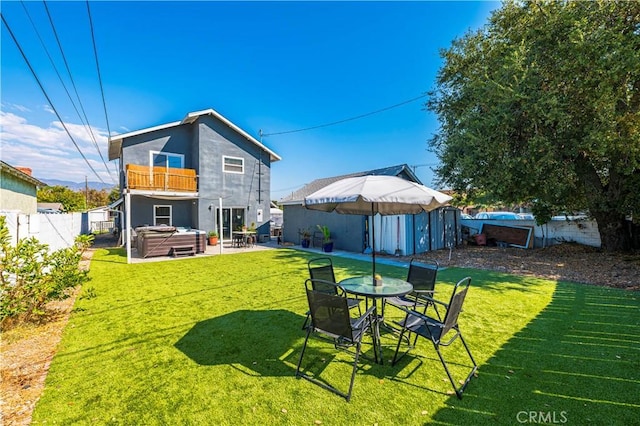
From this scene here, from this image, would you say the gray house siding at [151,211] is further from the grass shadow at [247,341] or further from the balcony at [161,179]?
the grass shadow at [247,341]

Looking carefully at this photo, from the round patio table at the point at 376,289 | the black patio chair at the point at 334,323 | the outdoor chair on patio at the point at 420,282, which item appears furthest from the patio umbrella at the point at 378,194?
the black patio chair at the point at 334,323

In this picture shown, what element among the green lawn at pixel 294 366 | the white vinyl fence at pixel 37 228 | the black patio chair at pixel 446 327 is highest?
the white vinyl fence at pixel 37 228

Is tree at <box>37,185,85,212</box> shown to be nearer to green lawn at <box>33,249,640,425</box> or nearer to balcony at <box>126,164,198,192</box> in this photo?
balcony at <box>126,164,198,192</box>

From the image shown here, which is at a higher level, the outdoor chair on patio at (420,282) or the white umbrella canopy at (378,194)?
the white umbrella canopy at (378,194)

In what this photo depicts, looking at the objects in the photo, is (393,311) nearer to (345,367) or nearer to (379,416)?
(345,367)

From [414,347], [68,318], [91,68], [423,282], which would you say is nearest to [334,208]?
[423,282]

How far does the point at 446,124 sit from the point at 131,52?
13028 mm

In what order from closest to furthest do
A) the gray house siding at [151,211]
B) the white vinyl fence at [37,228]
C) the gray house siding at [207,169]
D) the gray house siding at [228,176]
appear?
the white vinyl fence at [37,228], the gray house siding at [151,211], the gray house siding at [207,169], the gray house siding at [228,176]

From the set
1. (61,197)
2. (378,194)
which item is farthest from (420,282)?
(61,197)

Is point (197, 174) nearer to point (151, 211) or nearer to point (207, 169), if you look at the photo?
point (207, 169)

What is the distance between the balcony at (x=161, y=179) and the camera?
540 inches

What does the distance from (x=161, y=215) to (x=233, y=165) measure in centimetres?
495

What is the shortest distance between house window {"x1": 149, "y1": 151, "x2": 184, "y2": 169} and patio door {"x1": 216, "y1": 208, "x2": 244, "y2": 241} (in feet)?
12.2

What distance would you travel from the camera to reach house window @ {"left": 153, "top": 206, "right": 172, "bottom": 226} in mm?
15820
